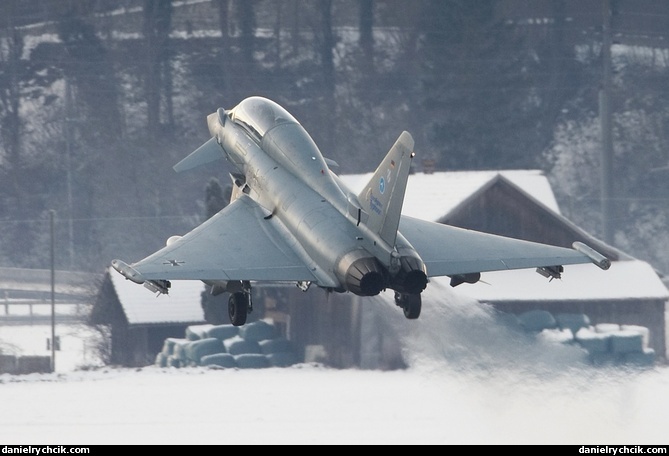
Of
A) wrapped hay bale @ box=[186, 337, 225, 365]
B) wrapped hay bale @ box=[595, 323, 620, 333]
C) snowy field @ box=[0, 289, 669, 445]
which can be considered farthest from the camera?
wrapped hay bale @ box=[186, 337, 225, 365]

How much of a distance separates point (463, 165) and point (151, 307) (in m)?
37.9

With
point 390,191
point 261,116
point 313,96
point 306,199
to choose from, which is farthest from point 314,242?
point 313,96

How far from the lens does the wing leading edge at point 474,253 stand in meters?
33.1

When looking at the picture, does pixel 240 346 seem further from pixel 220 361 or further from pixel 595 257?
pixel 595 257

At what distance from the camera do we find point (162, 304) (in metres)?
74.2

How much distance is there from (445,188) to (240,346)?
36.6ft

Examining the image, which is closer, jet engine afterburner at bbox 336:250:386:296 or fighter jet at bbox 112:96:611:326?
jet engine afterburner at bbox 336:250:386:296

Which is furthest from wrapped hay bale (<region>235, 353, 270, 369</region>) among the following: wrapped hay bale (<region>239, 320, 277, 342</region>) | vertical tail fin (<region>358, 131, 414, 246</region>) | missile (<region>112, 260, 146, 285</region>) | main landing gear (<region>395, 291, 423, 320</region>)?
vertical tail fin (<region>358, 131, 414, 246</region>)

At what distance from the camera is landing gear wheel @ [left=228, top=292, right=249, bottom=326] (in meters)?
33.5

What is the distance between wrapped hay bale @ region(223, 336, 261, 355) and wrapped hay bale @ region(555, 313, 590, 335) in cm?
1313

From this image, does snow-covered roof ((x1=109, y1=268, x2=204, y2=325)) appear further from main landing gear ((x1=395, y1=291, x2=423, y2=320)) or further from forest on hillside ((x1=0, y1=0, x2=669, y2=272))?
main landing gear ((x1=395, y1=291, x2=423, y2=320))

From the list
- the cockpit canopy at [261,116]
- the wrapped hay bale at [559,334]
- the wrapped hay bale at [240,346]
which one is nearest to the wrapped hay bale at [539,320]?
the wrapped hay bale at [559,334]

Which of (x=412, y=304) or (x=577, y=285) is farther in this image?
(x=577, y=285)

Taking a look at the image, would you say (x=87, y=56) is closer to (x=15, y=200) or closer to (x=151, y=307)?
(x=15, y=200)
